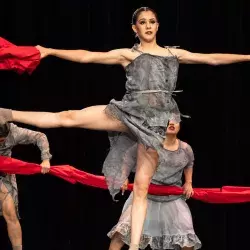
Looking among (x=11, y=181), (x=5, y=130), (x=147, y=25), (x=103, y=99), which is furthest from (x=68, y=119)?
(x=103, y=99)

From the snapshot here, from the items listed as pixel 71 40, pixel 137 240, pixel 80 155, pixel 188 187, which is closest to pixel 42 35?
pixel 71 40

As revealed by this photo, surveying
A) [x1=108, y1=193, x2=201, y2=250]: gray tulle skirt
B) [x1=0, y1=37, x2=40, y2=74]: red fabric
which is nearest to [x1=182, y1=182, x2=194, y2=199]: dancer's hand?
[x1=108, y1=193, x2=201, y2=250]: gray tulle skirt

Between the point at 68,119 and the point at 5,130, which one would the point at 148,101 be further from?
the point at 5,130

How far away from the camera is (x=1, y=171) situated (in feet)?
22.1

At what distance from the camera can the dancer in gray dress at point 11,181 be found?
6.70 meters

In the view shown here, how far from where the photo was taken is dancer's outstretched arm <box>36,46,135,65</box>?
5489mm

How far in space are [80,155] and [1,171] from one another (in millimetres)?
816

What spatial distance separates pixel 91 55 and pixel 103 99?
170cm

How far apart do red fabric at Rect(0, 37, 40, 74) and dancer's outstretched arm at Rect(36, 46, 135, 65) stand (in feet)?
0.19

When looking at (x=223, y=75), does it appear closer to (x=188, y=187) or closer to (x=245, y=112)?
(x=245, y=112)

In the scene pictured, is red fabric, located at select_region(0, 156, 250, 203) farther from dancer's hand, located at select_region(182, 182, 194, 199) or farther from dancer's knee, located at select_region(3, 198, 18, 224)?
dancer's knee, located at select_region(3, 198, 18, 224)

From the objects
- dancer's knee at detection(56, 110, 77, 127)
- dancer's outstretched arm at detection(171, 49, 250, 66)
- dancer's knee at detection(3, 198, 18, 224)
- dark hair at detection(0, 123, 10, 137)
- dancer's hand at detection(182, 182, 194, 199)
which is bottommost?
dancer's knee at detection(3, 198, 18, 224)

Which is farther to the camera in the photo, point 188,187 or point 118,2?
point 118,2

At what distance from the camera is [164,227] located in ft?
21.3
